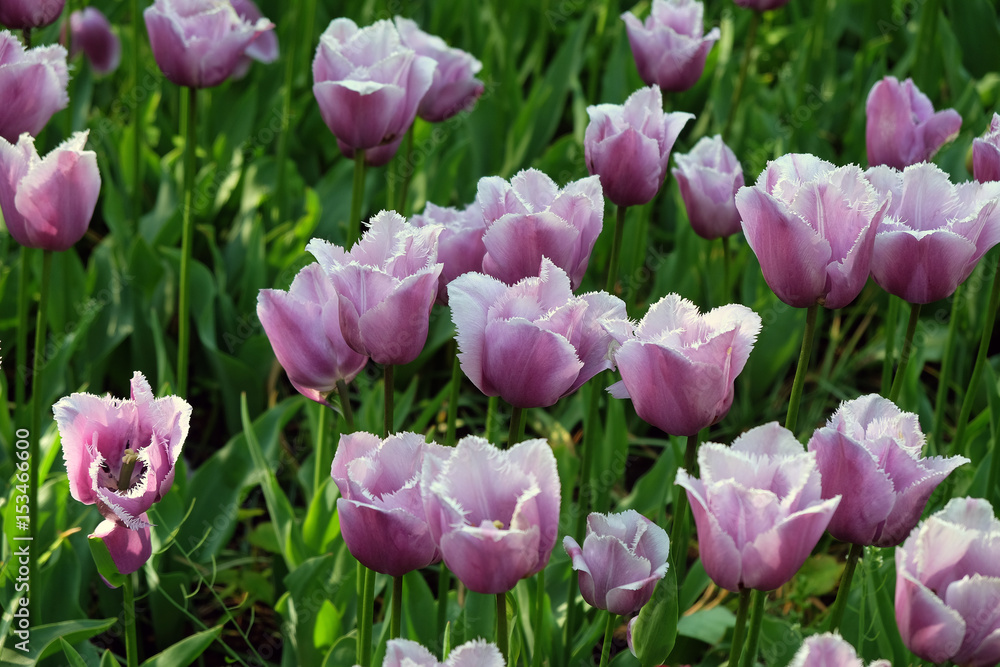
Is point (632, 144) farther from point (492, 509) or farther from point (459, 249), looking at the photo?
point (492, 509)

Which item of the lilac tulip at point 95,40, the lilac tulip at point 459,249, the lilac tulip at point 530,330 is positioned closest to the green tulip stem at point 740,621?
the lilac tulip at point 530,330

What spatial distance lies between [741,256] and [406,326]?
1.18m

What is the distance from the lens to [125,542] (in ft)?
3.45

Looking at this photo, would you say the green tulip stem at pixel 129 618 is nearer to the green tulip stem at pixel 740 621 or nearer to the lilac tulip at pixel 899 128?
the green tulip stem at pixel 740 621

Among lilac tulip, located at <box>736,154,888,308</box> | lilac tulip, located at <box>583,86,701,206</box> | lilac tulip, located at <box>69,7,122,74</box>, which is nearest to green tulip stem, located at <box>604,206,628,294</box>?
lilac tulip, located at <box>583,86,701,206</box>

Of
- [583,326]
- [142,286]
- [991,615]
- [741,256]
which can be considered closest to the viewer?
[991,615]

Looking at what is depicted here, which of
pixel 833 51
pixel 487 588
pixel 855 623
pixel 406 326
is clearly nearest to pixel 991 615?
pixel 487 588

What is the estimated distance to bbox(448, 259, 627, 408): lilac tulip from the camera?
3.14 ft

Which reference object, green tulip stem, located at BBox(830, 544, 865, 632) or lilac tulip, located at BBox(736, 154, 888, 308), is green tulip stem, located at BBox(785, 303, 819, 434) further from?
green tulip stem, located at BBox(830, 544, 865, 632)

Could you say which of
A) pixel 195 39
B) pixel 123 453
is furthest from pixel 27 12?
pixel 123 453

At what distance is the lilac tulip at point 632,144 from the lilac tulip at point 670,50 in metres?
0.49

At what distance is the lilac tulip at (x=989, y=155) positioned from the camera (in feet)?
4.09

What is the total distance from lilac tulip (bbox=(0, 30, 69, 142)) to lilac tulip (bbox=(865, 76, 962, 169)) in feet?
3.82

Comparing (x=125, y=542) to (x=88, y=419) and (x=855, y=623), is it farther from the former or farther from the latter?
(x=855, y=623)
